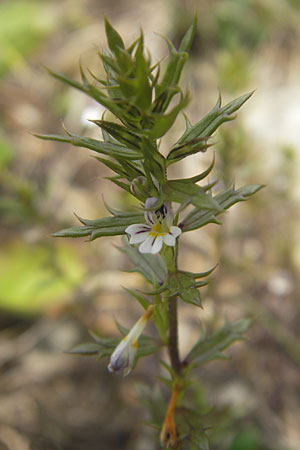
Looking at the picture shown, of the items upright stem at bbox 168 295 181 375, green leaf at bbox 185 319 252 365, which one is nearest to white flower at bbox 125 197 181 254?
upright stem at bbox 168 295 181 375

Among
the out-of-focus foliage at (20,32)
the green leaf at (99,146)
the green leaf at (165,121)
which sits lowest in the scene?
the green leaf at (99,146)

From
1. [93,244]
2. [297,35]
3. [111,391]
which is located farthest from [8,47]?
[111,391]

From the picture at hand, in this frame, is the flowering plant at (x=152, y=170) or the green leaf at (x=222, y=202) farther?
the green leaf at (x=222, y=202)

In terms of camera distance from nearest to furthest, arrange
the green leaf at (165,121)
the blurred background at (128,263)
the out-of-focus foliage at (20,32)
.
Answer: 1. the green leaf at (165,121)
2. the blurred background at (128,263)
3. the out-of-focus foliage at (20,32)

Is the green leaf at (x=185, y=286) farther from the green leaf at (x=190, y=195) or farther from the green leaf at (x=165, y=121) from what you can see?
the green leaf at (x=165, y=121)

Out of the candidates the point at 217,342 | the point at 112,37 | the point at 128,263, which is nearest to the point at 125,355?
the point at 217,342

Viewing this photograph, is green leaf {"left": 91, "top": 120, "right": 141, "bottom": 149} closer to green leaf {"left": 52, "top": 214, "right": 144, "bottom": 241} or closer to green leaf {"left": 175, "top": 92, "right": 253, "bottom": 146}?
green leaf {"left": 175, "top": 92, "right": 253, "bottom": 146}

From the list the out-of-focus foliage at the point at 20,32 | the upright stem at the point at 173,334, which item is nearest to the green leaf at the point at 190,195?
the upright stem at the point at 173,334

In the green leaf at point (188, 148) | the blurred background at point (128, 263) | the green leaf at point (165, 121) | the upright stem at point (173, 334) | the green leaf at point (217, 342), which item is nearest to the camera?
the green leaf at point (165, 121)

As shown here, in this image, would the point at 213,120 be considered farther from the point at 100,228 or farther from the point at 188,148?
the point at 100,228
